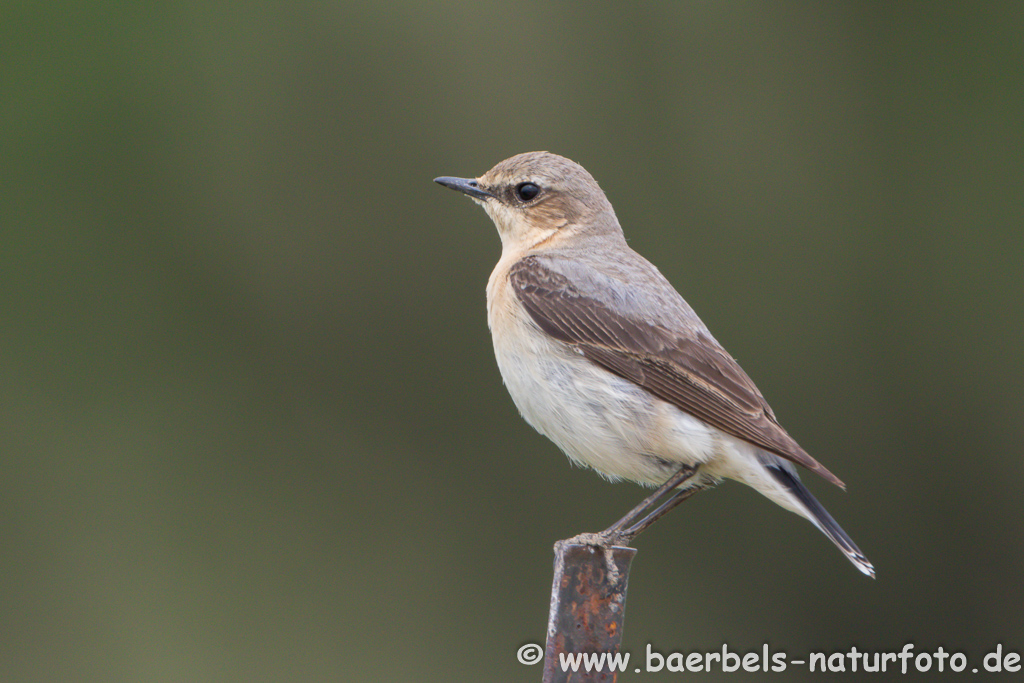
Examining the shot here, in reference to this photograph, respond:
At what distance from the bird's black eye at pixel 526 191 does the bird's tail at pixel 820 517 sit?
1.94 m

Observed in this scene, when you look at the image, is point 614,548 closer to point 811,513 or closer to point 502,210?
point 811,513

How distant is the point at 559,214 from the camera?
518cm

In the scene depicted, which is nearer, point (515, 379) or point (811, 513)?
point (811, 513)

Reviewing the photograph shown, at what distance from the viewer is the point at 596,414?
4.10m

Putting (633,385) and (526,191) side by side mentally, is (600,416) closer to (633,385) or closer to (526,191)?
(633,385)

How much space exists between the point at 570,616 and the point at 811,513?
51.9 inches

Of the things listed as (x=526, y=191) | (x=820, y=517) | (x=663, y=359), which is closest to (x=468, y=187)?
(x=526, y=191)

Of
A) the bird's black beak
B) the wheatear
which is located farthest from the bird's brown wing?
the bird's black beak

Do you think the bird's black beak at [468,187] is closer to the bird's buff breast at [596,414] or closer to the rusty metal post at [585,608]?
the bird's buff breast at [596,414]

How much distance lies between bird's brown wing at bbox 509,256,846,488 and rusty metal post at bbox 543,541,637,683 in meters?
1.00

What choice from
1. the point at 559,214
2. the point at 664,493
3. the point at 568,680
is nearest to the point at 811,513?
the point at 664,493

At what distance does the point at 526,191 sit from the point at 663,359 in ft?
4.75

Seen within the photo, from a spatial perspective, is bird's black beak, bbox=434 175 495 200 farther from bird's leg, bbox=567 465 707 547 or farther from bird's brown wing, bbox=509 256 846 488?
bird's leg, bbox=567 465 707 547

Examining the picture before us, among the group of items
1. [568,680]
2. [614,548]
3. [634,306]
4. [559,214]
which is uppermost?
[559,214]
